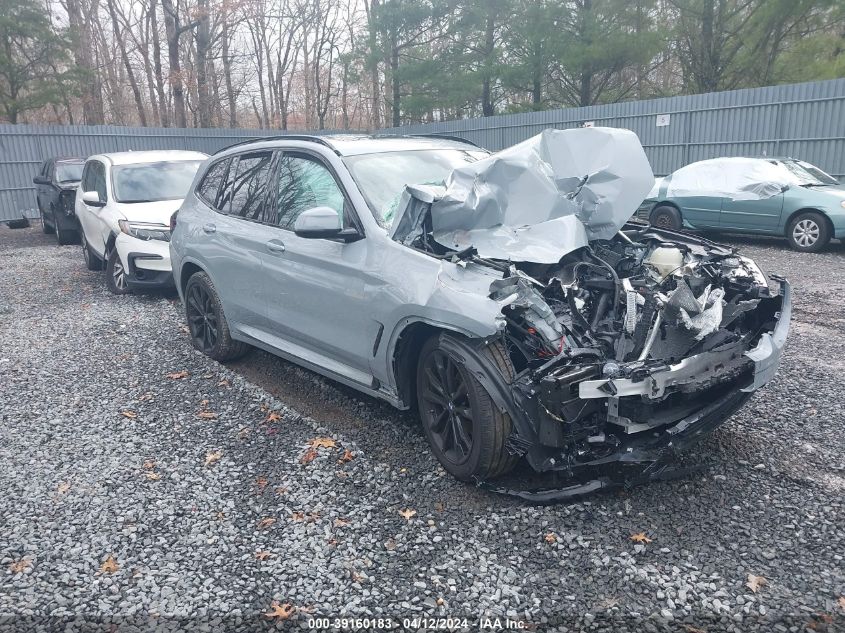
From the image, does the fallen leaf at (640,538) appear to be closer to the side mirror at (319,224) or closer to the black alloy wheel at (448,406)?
the black alloy wheel at (448,406)

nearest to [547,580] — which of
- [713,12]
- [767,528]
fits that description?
[767,528]

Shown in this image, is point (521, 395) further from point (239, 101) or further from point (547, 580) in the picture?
point (239, 101)

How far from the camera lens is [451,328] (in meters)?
3.38

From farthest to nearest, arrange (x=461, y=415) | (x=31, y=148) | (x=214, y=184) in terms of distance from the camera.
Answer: (x=31, y=148)
(x=214, y=184)
(x=461, y=415)

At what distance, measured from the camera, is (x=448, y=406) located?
362 cm

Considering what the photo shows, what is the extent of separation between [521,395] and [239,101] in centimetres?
3860

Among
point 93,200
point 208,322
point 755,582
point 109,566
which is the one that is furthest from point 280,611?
point 93,200

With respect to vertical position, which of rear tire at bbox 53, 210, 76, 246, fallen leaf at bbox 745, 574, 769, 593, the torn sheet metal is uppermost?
the torn sheet metal

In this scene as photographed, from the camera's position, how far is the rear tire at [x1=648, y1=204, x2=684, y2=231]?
12125 mm

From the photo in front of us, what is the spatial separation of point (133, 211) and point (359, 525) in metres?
6.61

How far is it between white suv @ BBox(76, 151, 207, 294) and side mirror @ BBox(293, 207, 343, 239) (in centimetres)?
484

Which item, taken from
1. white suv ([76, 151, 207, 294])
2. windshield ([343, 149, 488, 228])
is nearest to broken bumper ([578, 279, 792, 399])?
windshield ([343, 149, 488, 228])

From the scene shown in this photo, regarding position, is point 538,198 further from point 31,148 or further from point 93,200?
point 31,148

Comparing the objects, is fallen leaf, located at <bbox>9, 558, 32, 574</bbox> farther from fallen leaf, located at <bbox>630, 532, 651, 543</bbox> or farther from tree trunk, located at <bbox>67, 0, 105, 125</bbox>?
tree trunk, located at <bbox>67, 0, 105, 125</bbox>
